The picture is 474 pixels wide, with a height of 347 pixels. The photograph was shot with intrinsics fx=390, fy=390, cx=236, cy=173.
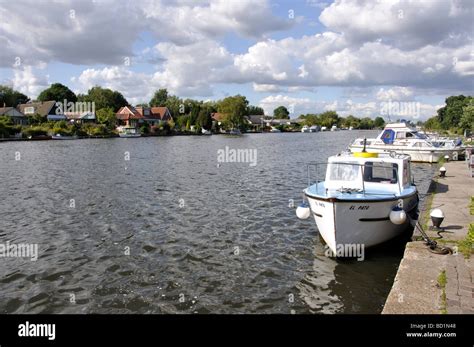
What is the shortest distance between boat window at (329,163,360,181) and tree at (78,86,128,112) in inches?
4992

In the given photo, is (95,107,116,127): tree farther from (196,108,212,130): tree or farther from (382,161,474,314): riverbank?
(382,161,474,314): riverbank

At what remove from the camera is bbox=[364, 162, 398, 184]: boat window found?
14.7 m

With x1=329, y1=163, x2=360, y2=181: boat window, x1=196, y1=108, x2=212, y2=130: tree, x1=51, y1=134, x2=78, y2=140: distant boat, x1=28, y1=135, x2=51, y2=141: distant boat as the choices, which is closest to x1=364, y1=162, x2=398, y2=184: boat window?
x1=329, y1=163, x2=360, y2=181: boat window

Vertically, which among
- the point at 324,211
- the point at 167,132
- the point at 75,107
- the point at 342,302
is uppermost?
the point at 75,107

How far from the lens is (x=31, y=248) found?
13703mm

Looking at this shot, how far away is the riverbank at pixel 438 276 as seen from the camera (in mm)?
7652

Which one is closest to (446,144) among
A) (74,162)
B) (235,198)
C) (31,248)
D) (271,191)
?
(271,191)

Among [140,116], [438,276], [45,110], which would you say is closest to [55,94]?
[45,110]

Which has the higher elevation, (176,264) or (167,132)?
(167,132)

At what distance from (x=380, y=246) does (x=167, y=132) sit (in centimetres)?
10924

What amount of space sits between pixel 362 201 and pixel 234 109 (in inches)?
5306

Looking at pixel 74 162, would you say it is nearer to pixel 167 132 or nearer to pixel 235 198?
pixel 235 198

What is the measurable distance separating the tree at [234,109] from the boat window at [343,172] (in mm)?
131376

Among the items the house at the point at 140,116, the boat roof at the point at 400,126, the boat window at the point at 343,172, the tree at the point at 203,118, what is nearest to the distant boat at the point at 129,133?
the house at the point at 140,116
